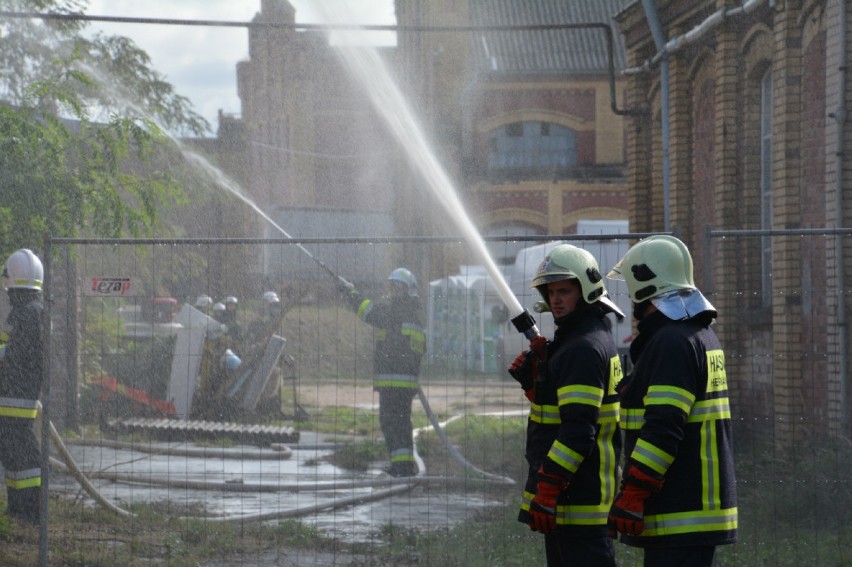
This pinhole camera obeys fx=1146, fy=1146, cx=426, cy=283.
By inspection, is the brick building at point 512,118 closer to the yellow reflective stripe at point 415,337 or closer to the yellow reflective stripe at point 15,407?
the yellow reflective stripe at point 415,337

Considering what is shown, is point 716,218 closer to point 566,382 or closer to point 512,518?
point 512,518

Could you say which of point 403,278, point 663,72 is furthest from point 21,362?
point 663,72

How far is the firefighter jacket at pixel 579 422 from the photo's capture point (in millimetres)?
4164

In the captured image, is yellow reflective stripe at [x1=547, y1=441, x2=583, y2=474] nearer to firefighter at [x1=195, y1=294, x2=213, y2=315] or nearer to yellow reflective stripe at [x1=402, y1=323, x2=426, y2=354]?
firefighter at [x1=195, y1=294, x2=213, y2=315]

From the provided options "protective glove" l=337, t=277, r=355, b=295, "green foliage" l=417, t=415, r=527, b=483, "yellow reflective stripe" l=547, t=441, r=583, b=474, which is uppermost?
"protective glove" l=337, t=277, r=355, b=295

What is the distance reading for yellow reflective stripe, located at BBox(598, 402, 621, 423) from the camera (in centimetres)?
440

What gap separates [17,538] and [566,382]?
4352mm

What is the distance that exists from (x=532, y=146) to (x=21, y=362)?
27921mm

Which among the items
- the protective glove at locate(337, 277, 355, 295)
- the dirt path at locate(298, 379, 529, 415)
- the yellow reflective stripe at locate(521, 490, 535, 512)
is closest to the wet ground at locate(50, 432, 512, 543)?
the protective glove at locate(337, 277, 355, 295)

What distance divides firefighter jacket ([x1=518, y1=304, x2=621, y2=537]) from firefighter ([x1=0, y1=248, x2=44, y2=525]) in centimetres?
422

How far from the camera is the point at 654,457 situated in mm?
3771

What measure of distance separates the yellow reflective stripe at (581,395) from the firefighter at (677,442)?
169mm

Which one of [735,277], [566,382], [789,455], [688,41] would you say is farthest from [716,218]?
[566,382]

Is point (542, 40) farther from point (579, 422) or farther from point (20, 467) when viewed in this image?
point (579, 422)
